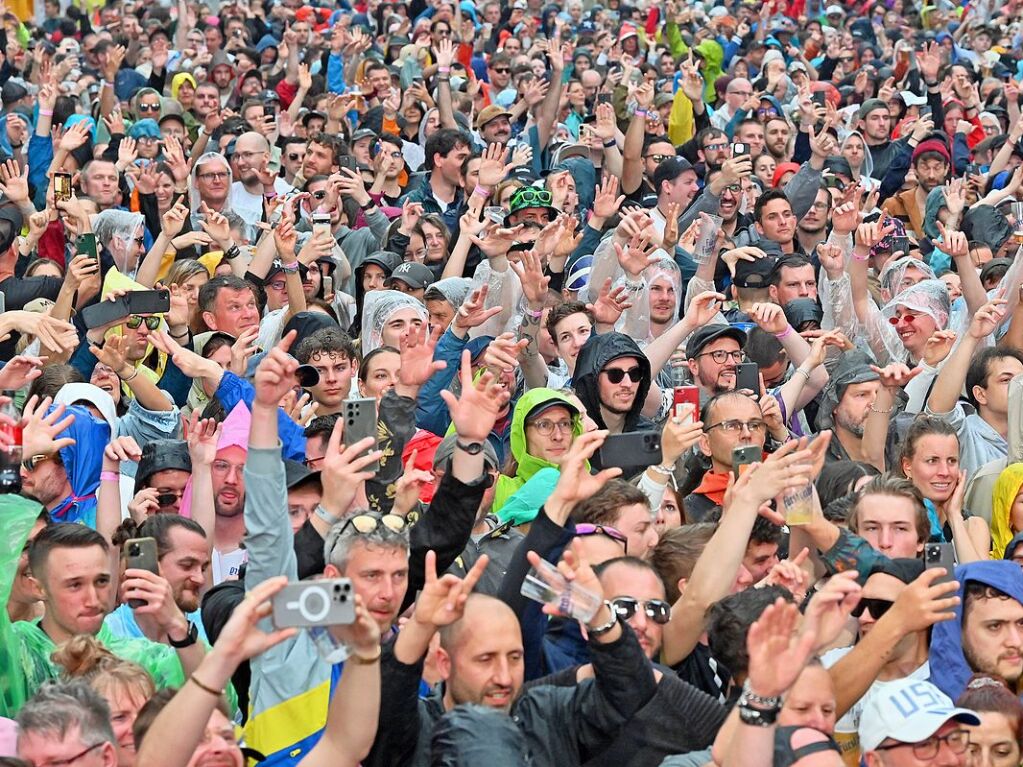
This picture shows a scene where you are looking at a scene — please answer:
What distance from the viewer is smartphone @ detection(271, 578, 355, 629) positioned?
342 cm

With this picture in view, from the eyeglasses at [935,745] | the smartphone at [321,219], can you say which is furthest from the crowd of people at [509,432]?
the smartphone at [321,219]

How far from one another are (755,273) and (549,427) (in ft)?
9.14

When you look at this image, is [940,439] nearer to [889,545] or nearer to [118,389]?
[889,545]

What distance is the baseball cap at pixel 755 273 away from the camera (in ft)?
28.3

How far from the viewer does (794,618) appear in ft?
12.1

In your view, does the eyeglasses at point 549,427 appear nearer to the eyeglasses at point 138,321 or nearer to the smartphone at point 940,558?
the smartphone at point 940,558

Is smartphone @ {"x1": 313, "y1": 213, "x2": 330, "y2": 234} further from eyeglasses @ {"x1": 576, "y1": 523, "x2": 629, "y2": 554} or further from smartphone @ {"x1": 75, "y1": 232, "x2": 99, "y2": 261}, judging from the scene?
eyeglasses @ {"x1": 576, "y1": 523, "x2": 629, "y2": 554}

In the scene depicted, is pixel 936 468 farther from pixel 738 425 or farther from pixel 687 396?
pixel 687 396

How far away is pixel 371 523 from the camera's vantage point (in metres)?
4.41

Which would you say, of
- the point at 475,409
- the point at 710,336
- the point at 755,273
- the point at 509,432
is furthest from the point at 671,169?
the point at 475,409

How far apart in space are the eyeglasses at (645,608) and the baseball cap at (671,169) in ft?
20.2

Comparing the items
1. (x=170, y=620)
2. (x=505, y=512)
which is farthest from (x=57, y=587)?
(x=505, y=512)

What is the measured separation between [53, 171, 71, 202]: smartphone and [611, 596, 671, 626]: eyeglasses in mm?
5350

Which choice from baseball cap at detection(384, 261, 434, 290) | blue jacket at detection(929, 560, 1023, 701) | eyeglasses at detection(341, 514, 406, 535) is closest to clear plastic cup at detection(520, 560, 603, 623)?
eyeglasses at detection(341, 514, 406, 535)
